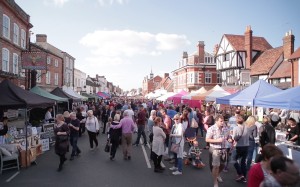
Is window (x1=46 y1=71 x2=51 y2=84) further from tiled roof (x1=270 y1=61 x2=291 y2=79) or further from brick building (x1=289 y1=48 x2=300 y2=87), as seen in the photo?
brick building (x1=289 y1=48 x2=300 y2=87)

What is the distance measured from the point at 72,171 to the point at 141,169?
221 centimetres

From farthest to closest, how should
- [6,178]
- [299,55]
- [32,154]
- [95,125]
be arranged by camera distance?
[299,55] < [95,125] < [32,154] < [6,178]

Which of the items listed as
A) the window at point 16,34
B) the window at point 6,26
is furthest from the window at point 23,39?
the window at point 6,26

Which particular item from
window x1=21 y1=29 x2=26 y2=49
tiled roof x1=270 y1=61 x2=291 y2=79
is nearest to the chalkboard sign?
window x1=21 y1=29 x2=26 y2=49

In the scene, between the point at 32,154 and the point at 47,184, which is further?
the point at 32,154

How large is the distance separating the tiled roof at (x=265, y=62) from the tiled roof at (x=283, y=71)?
Result: 92 cm

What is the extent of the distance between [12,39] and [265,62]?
2693 cm

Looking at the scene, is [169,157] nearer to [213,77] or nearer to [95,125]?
[95,125]

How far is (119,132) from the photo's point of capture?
9.55 m

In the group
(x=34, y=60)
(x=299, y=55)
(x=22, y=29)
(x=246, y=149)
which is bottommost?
(x=246, y=149)

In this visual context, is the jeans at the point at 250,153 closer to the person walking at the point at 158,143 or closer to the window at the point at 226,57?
the person walking at the point at 158,143

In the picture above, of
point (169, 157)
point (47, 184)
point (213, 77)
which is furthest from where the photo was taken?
point (213, 77)

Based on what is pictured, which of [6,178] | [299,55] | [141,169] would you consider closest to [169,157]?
[141,169]

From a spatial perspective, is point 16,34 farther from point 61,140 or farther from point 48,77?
point 61,140
